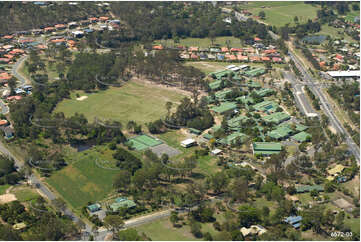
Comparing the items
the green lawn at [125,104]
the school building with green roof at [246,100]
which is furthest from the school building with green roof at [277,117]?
the green lawn at [125,104]

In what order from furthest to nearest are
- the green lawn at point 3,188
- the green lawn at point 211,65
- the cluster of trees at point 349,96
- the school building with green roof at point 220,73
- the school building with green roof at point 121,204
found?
the green lawn at point 211,65, the school building with green roof at point 220,73, the cluster of trees at point 349,96, the green lawn at point 3,188, the school building with green roof at point 121,204

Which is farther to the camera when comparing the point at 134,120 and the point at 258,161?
the point at 134,120

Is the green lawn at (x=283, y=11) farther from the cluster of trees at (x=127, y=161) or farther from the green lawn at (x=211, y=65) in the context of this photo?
the cluster of trees at (x=127, y=161)

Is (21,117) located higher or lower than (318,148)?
higher

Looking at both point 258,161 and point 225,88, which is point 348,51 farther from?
point 258,161

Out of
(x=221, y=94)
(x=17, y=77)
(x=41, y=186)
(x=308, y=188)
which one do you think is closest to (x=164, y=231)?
(x=41, y=186)

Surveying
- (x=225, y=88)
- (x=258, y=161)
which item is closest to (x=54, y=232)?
(x=258, y=161)

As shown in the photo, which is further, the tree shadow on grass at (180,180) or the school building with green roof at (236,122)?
the school building with green roof at (236,122)
